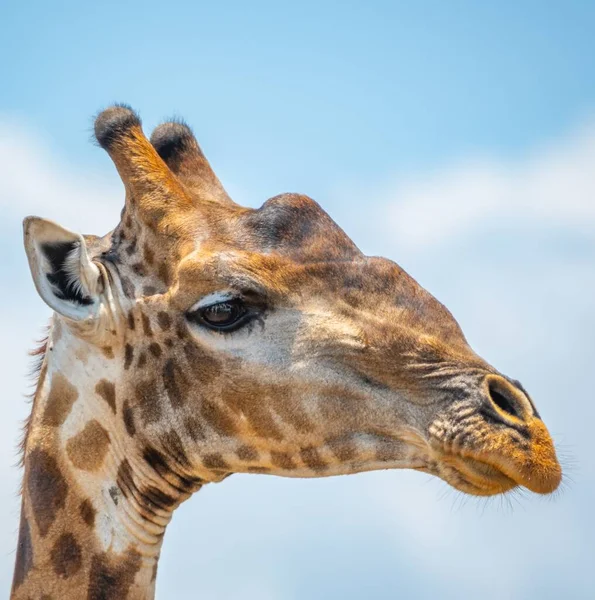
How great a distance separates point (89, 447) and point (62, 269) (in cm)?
131

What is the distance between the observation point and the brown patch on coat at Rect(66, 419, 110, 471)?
7887 mm

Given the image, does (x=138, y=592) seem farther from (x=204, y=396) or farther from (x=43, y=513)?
(x=204, y=396)

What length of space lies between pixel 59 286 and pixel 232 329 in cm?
131

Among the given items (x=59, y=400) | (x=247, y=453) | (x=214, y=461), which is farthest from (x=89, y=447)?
(x=247, y=453)

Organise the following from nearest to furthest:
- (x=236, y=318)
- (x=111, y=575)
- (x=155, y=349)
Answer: (x=236, y=318) → (x=111, y=575) → (x=155, y=349)

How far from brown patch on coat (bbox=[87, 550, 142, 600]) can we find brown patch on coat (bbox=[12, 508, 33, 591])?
498mm

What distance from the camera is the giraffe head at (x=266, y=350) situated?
7.01 metres

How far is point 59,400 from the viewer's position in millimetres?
8070

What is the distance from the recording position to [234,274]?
24.9 ft

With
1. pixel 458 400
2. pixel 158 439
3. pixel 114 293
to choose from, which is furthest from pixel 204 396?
pixel 458 400

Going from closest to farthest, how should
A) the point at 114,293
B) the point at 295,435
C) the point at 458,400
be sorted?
1. the point at 458,400
2. the point at 295,435
3. the point at 114,293

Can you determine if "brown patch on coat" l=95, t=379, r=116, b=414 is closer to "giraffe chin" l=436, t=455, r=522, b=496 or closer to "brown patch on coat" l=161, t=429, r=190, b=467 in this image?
"brown patch on coat" l=161, t=429, r=190, b=467

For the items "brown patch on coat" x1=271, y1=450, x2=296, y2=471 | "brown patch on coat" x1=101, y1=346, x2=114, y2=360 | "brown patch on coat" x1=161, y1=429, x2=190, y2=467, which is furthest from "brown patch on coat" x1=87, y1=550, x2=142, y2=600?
"brown patch on coat" x1=101, y1=346, x2=114, y2=360

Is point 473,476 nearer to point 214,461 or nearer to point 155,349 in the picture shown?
point 214,461
